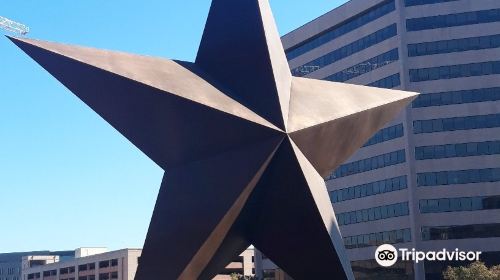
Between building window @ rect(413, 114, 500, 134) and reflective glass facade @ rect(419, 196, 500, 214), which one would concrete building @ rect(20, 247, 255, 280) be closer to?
reflective glass facade @ rect(419, 196, 500, 214)

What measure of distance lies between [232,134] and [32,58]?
5.74 meters

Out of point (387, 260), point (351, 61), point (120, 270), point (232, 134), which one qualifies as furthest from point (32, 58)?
point (120, 270)

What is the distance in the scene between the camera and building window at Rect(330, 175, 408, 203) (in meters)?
56.4

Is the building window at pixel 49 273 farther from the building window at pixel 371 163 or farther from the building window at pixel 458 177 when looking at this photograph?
the building window at pixel 458 177

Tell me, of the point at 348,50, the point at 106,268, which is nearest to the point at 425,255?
the point at 348,50

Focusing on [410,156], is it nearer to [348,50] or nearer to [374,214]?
[374,214]

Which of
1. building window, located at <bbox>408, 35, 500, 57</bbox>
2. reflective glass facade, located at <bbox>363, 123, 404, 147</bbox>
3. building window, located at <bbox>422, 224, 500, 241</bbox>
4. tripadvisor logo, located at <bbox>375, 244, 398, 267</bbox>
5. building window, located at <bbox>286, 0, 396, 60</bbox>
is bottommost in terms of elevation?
tripadvisor logo, located at <bbox>375, 244, 398, 267</bbox>

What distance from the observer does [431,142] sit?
55.6m

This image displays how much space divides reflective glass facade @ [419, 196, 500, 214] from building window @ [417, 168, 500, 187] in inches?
56.7

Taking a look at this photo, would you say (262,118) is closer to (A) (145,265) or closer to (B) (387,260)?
(A) (145,265)

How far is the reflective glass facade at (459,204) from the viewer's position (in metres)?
53.5

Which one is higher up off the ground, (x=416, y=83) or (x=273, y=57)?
(x=416, y=83)

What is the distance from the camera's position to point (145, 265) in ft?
56.0

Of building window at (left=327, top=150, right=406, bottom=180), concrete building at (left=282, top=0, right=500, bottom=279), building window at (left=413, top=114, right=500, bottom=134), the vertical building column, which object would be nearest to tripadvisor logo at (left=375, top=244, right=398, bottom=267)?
concrete building at (left=282, top=0, right=500, bottom=279)
